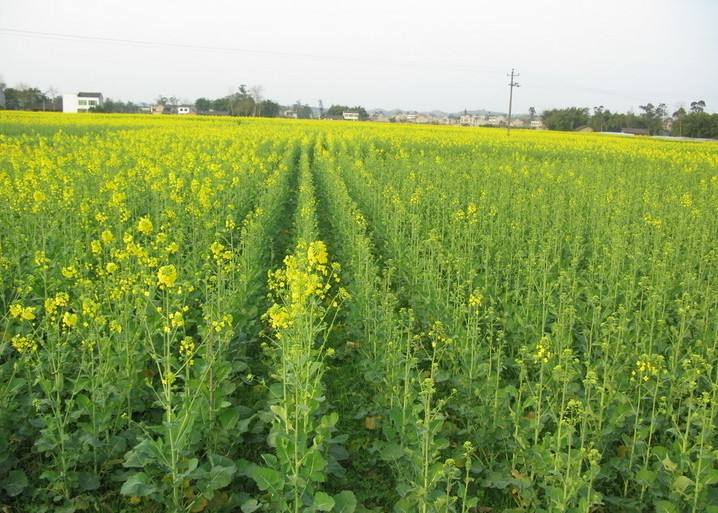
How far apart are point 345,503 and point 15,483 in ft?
6.43

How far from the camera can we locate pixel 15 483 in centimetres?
368

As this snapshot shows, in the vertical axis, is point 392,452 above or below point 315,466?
below

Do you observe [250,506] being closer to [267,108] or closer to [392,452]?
[392,452]

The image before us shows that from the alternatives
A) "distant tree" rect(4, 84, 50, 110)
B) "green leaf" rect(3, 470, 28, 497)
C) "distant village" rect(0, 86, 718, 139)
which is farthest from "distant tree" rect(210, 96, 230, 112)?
"green leaf" rect(3, 470, 28, 497)

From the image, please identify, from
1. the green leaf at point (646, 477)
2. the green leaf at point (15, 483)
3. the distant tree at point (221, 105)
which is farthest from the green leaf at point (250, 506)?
the distant tree at point (221, 105)

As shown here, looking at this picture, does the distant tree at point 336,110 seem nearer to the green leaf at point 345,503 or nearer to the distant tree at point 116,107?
the distant tree at point 116,107

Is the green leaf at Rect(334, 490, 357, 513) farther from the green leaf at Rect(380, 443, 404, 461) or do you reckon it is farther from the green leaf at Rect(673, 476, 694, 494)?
the green leaf at Rect(673, 476, 694, 494)

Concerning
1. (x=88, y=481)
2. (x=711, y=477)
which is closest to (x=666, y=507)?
(x=711, y=477)

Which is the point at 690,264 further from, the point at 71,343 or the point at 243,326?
the point at 71,343

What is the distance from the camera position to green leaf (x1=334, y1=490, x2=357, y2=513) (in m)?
3.30

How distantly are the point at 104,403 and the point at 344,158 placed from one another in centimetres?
1772

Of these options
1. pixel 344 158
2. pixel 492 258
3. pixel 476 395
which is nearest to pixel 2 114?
pixel 344 158

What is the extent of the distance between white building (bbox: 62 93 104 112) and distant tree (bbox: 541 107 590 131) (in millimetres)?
66791

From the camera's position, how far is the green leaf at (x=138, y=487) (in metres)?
3.43
